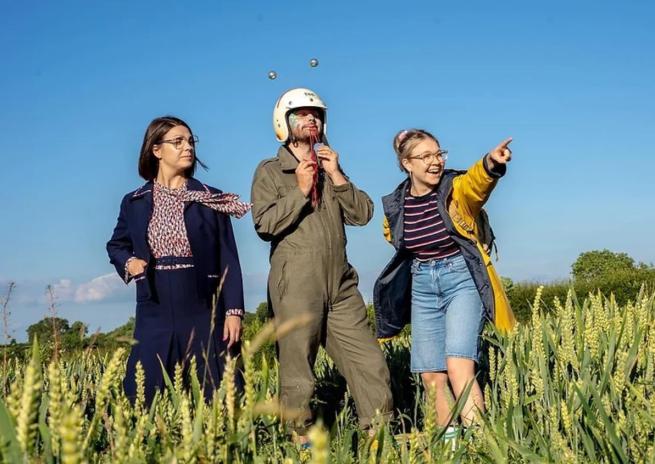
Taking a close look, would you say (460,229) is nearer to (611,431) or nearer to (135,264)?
(135,264)

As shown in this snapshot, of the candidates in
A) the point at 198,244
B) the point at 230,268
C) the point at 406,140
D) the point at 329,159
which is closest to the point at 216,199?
the point at 198,244

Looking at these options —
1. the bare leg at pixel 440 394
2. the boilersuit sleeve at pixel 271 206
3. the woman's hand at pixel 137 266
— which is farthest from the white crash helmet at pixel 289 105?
the bare leg at pixel 440 394

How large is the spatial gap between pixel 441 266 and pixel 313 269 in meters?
0.75

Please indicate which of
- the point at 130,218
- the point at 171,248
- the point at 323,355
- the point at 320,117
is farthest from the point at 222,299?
the point at 323,355

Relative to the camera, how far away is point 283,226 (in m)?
4.18

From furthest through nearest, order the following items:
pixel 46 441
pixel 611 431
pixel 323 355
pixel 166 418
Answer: pixel 323 355, pixel 166 418, pixel 611 431, pixel 46 441

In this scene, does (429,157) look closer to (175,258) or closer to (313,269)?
(313,269)

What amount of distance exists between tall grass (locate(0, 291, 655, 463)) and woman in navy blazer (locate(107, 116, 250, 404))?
556mm

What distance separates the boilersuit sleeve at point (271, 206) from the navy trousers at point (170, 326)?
445 millimetres

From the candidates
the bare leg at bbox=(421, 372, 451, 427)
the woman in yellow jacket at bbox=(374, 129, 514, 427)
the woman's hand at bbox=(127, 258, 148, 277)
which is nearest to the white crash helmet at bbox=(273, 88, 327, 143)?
the woman in yellow jacket at bbox=(374, 129, 514, 427)

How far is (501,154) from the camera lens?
3.96 m

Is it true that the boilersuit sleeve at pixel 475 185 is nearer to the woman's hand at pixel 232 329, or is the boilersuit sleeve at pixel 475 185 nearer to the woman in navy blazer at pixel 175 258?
the woman in navy blazer at pixel 175 258

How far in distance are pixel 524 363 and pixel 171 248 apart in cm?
191

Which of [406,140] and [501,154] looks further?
[406,140]
